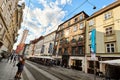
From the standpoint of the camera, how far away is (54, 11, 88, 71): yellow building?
2634 centimetres

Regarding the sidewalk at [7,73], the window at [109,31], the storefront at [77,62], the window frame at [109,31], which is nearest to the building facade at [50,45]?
the storefront at [77,62]

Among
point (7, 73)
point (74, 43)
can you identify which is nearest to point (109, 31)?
point (74, 43)

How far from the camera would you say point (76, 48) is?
27969mm

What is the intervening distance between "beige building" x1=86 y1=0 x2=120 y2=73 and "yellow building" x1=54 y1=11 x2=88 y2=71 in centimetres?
317

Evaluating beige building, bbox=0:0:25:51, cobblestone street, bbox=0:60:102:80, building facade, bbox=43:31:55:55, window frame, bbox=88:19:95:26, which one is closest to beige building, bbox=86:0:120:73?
window frame, bbox=88:19:95:26

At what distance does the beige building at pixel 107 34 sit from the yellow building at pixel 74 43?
317 cm

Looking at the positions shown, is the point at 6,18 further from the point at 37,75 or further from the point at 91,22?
the point at 91,22

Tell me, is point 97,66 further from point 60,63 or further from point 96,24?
point 60,63

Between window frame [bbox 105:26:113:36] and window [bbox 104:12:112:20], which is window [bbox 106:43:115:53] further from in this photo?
window [bbox 104:12:112:20]

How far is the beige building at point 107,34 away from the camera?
1844 centimetres

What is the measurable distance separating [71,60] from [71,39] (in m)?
6.33

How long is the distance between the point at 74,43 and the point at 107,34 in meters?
10.7

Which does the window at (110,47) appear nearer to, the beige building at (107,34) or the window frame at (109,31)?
the beige building at (107,34)

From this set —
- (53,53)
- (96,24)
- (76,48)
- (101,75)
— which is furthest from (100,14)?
(53,53)
